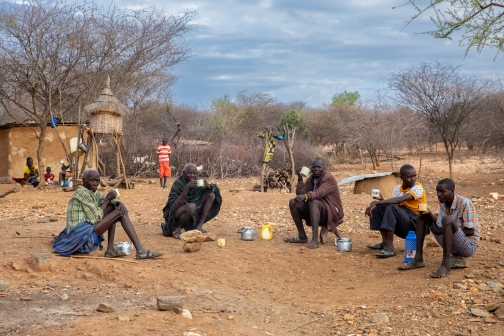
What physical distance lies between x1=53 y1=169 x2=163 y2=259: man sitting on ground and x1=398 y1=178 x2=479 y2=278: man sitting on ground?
292cm

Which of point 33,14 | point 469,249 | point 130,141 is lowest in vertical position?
point 469,249

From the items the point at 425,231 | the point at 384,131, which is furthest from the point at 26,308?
the point at 384,131

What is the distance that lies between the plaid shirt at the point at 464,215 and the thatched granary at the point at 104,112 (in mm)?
9641

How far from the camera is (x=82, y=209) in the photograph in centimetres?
593

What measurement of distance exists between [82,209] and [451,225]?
3503mm

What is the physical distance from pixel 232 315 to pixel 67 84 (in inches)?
516

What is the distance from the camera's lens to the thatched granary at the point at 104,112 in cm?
1354

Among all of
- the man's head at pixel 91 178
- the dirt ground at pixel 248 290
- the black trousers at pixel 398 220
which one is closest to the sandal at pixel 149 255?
the dirt ground at pixel 248 290

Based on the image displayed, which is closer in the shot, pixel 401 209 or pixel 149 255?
pixel 149 255

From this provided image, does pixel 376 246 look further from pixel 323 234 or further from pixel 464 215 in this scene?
pixel 464 215

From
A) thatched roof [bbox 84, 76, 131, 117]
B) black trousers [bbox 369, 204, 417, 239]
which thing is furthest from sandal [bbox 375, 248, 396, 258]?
thatched roof [bbox 84, 76, 131, 117]

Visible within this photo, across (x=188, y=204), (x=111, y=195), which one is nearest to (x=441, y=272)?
(x=111, y=195)

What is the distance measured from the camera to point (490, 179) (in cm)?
1783

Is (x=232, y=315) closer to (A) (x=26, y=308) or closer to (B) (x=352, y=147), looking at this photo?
(A) (x=26, y=308)
